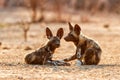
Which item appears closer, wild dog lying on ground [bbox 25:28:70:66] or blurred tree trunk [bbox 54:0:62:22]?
wild dog lying on ground [bbox 25:28:70:66]

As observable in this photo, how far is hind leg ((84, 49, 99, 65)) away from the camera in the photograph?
10969 mm

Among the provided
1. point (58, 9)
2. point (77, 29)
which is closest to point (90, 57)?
point (77, 29)

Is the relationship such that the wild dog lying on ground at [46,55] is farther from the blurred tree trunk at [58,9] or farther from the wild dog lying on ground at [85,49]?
the blurred tree trunk at [58,9]

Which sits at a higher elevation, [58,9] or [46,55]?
[46,55]

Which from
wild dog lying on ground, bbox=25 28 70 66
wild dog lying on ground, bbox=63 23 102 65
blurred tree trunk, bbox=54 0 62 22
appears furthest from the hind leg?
blurred tree trunk, bbox=54 0 62 22

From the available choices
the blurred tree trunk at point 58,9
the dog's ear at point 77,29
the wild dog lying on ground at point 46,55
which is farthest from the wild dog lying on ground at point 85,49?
the blurred tree trunk at point 58,9

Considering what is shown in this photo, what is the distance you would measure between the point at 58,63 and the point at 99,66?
2.62 feet

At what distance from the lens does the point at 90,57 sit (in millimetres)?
10992

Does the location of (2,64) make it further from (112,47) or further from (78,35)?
(112,47)

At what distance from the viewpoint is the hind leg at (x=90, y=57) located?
10969 millimetres

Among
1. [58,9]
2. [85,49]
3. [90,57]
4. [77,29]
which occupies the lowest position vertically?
[58,9]

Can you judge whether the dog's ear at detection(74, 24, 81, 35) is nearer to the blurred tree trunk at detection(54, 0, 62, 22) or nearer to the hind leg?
the hind leg

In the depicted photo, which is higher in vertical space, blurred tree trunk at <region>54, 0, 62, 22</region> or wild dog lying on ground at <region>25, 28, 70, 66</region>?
wild dog lying on ground at <region>25, 28, 70, 66</region>

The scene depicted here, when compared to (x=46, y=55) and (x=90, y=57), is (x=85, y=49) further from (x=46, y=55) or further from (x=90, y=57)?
(x=46, y=55)
